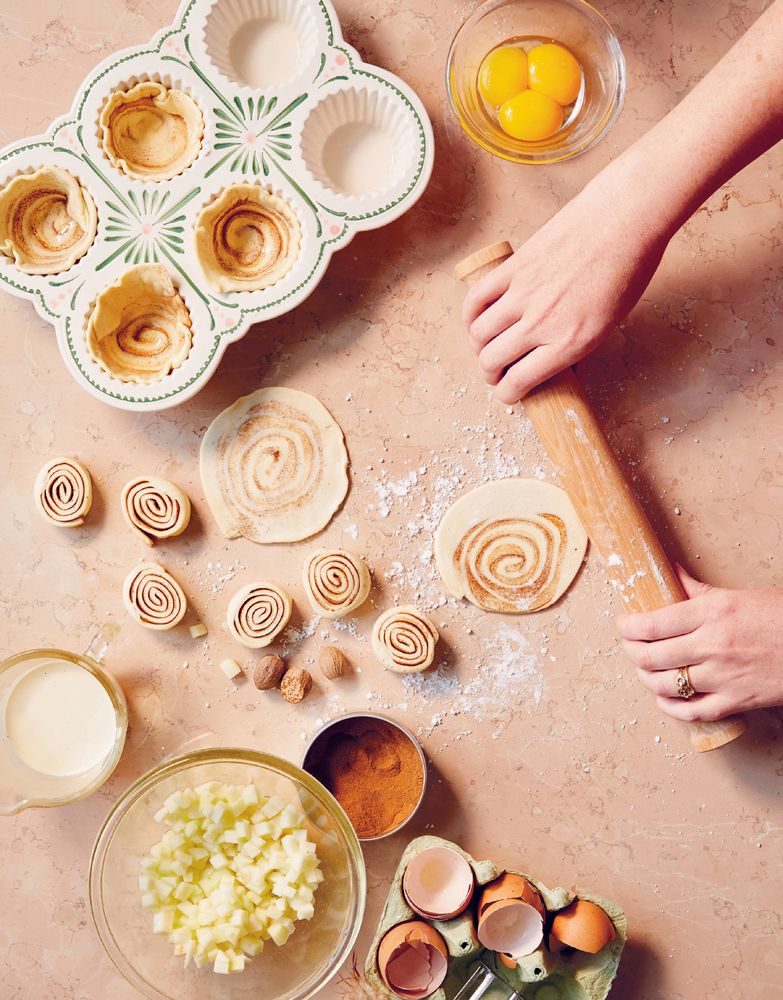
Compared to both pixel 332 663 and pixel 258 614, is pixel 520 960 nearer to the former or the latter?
pixel 332 663

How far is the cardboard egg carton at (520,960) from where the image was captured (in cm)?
141

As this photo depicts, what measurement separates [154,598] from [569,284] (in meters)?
0.89

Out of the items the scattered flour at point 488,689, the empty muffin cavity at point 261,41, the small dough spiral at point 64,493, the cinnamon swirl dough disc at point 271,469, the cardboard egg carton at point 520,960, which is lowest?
the cardboard egg carton at point 520,960

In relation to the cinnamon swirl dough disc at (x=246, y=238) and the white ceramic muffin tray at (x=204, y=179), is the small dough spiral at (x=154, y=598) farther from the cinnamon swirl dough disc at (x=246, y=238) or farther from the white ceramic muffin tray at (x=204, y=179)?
the cinnamon swirl dough disc at (x=246, y=238)

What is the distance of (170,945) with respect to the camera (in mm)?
1426

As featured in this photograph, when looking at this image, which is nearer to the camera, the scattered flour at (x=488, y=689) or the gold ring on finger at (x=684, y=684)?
the gold ring on finger at (x=684, y=684)

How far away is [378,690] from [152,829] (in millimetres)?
447

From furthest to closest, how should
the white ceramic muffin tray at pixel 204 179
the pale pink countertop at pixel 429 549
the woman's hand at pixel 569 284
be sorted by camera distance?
1. the pale pink countertop at pixel 429 549
2. the white ceramic muffin tray at pixel 204 179
3. the woman's hand at pixel 569 284

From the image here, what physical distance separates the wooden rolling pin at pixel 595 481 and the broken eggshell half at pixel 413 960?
0.65 meters

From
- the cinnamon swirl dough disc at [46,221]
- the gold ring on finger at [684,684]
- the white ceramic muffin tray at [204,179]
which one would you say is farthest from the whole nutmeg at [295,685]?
the cinnamon swirl dough disc at [46,221]

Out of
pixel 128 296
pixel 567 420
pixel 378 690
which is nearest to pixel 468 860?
pixel 378 690

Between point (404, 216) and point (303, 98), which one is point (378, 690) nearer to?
point (404, 216)

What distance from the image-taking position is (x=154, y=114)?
4.92ft

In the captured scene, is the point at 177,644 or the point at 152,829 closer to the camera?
the point at 152,829
